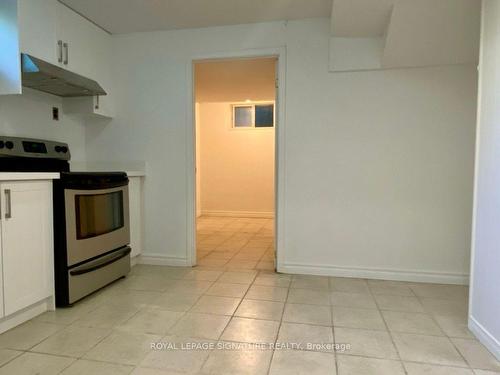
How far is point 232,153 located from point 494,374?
5441 mm

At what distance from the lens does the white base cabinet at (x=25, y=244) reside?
70.9 inches

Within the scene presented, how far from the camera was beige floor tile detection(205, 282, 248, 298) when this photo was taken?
2.47 m

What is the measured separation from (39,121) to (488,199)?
3225 mm

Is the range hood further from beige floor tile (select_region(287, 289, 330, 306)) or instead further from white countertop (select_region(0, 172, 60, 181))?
beige floor tile (select_region(287, 289, 330, 306))

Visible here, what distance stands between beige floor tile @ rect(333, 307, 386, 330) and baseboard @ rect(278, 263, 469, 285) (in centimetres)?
68

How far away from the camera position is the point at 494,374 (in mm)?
1510

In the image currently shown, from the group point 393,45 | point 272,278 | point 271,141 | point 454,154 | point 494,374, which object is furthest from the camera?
point 271,141

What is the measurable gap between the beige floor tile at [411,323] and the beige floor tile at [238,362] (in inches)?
32.7

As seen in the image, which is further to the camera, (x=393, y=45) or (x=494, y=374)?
(x=393, y=45)

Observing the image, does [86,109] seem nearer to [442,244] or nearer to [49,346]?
[49,346]

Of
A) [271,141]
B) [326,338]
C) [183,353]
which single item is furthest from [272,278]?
[271,141]

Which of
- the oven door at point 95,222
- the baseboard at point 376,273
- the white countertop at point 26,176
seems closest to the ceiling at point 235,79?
the oven door at point 95,222

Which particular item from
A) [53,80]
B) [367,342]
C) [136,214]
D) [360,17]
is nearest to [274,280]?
[367,342]

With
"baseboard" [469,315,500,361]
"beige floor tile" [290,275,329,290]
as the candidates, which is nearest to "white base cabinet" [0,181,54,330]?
"beige floor tile" [290,275,329,290]
